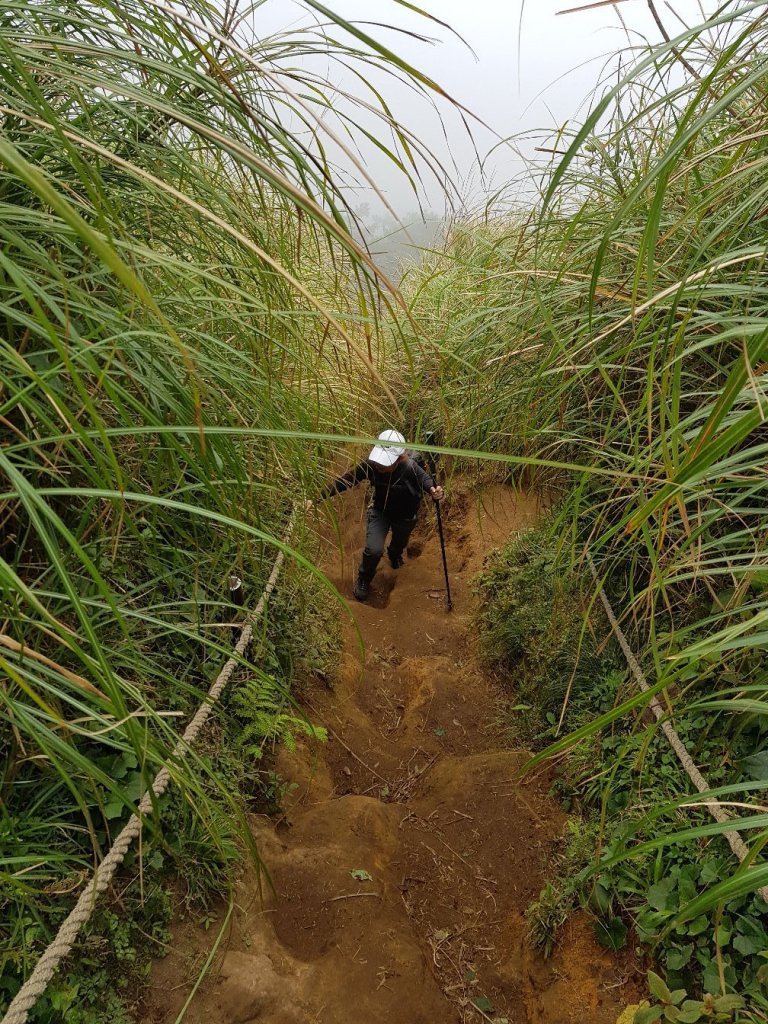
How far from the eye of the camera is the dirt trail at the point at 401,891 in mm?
1834

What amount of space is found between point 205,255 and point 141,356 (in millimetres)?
651

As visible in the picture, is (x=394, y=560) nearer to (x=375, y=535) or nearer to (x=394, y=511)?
(x=375, y=535)

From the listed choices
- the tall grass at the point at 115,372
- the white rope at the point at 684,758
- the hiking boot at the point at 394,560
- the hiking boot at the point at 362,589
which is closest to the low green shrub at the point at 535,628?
the white rope at the point at 684,758

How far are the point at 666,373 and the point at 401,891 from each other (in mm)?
2093

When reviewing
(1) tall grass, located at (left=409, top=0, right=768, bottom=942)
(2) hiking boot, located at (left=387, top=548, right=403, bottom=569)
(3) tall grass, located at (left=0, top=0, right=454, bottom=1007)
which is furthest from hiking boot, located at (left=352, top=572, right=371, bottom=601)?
(3) tall grass, located at (left=0, top=0, right=454, bottom=1007)

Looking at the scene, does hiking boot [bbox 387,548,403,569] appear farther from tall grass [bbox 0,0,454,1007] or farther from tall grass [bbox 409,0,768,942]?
tall grass [bbox 0,0,454,1007]

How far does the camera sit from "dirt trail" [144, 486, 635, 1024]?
6.02ft

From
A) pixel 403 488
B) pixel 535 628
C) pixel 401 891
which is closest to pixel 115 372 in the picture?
pixel 401 891

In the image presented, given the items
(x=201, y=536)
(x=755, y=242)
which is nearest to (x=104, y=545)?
(x=201, y=536)

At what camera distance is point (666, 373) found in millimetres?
1534

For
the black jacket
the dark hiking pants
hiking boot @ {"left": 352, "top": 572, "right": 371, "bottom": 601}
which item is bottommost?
hiking boot @ {"left": 352, "top": 572, "right": 371, "bottom": 601}

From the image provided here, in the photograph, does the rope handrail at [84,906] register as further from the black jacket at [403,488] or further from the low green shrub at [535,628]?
the black jacket at [403,488]

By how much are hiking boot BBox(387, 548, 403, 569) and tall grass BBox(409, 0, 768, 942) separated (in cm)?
270

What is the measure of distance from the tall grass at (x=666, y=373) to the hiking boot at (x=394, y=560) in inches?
106
